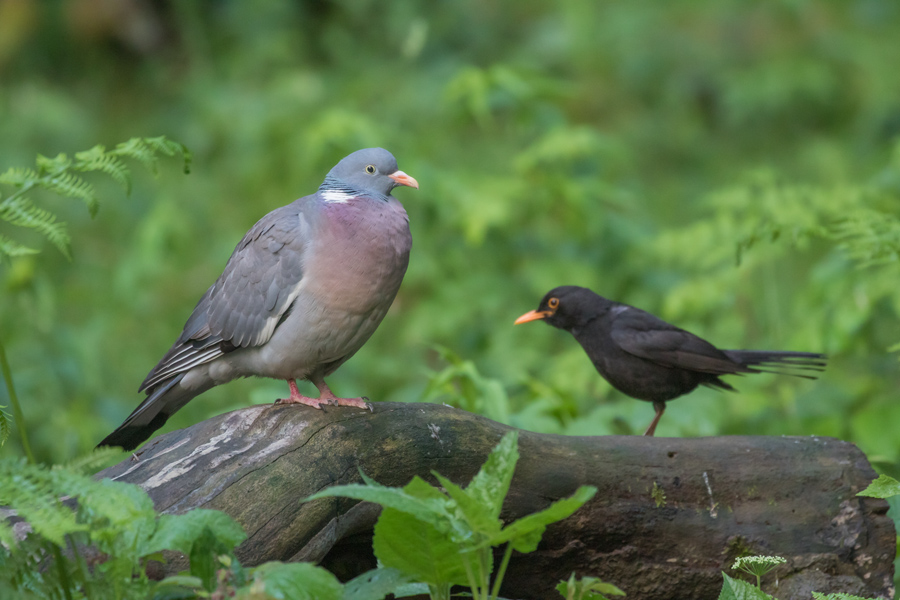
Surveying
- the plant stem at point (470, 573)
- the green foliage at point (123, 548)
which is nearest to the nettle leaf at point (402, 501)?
the plant stem at point (470, 573)

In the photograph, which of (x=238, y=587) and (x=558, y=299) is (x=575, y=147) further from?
(x=238, y=587)

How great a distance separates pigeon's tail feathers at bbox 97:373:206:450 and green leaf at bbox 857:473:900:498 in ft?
8.19

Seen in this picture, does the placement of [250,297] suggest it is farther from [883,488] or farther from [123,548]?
A: [883,488]

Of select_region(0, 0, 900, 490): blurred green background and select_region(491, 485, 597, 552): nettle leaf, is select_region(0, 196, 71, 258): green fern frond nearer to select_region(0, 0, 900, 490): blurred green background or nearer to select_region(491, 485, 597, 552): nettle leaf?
select_region(0, 0, 900, 490): blurred green background

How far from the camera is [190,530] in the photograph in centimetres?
207

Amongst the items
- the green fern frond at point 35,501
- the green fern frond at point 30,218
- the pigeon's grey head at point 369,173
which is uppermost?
the green fern frond at point 30,218

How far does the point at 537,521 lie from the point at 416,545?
334 millimetres

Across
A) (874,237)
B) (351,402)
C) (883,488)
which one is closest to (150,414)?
(351,402)

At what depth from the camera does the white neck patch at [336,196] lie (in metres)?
3.36

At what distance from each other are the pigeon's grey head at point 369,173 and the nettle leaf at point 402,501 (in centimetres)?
166

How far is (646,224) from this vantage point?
6.86m

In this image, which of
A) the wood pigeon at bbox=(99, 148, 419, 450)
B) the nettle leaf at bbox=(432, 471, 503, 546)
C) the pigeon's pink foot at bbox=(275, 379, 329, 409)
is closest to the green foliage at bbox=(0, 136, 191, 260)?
the wood pigeon at bbox=(99, 148, 419, 450)

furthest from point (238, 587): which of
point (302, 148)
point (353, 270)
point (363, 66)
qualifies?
point (363, 66)

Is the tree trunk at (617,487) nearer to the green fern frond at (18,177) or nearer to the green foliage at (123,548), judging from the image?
the green foliage at (123,548)
